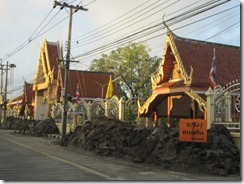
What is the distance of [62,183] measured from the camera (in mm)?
Answer: 10383

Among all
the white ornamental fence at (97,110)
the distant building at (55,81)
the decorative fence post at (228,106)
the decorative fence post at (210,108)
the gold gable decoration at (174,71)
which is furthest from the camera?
the distant building at (55,81)

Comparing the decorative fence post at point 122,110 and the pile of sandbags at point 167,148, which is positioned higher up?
the decorative fence post at point 122,110

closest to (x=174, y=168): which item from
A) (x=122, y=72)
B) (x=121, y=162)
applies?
(x=121, y=162)

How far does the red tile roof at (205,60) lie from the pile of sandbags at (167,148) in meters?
4.70

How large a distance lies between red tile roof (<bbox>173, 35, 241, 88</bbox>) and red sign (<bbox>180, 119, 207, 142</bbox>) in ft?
20.2

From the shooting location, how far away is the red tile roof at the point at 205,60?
67.2ft

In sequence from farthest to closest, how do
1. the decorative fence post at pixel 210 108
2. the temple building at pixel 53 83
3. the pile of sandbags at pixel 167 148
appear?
the temple building at pixel 53 83 < the decorative fence post at pixel 210 108 < the pile of sandbags at pixel 167 148

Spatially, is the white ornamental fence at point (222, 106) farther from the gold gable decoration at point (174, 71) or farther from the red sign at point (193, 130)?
the gold gable decoration at point (174, 71)

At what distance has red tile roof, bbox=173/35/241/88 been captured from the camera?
20484 millimetres

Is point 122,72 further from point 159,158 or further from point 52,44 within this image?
point 159,158

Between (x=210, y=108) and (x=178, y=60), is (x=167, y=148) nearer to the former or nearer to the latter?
(x=210, y=108)

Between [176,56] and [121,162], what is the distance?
773 cm

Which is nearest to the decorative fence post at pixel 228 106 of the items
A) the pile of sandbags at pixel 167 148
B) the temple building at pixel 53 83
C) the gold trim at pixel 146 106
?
the pile of sandbags at pixel 167 148

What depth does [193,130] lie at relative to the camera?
45.5ft
